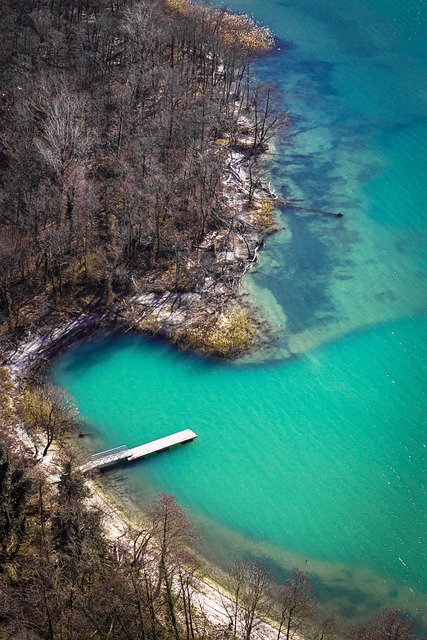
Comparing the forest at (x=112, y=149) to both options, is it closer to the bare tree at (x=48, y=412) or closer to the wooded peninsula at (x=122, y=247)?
the wooded peninsula at (x=122, y=247)

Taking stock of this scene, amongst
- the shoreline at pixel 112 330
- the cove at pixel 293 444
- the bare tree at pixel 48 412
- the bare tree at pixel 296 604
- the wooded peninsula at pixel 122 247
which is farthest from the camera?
the bare tree at pixel 48 412

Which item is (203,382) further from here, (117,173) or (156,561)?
(117,173)

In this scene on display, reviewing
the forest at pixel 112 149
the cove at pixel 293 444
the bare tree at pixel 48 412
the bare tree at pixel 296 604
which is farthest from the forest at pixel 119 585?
the forest at pixel 112 149

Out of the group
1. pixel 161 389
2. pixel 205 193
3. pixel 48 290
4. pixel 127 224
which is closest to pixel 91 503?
pixel 161 389

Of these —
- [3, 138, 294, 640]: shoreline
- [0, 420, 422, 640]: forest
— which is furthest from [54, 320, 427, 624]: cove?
[0, 420, 422, 640]: forest

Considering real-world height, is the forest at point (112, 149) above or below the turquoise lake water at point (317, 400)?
above

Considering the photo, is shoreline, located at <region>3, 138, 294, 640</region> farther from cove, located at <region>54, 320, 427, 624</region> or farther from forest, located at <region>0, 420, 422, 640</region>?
forest, located at <region>0, 420, 422, 640</region>

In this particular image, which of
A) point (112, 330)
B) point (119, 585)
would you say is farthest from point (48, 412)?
point (119, 585)

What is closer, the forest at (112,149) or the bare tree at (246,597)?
the bare tree at (246,597)
